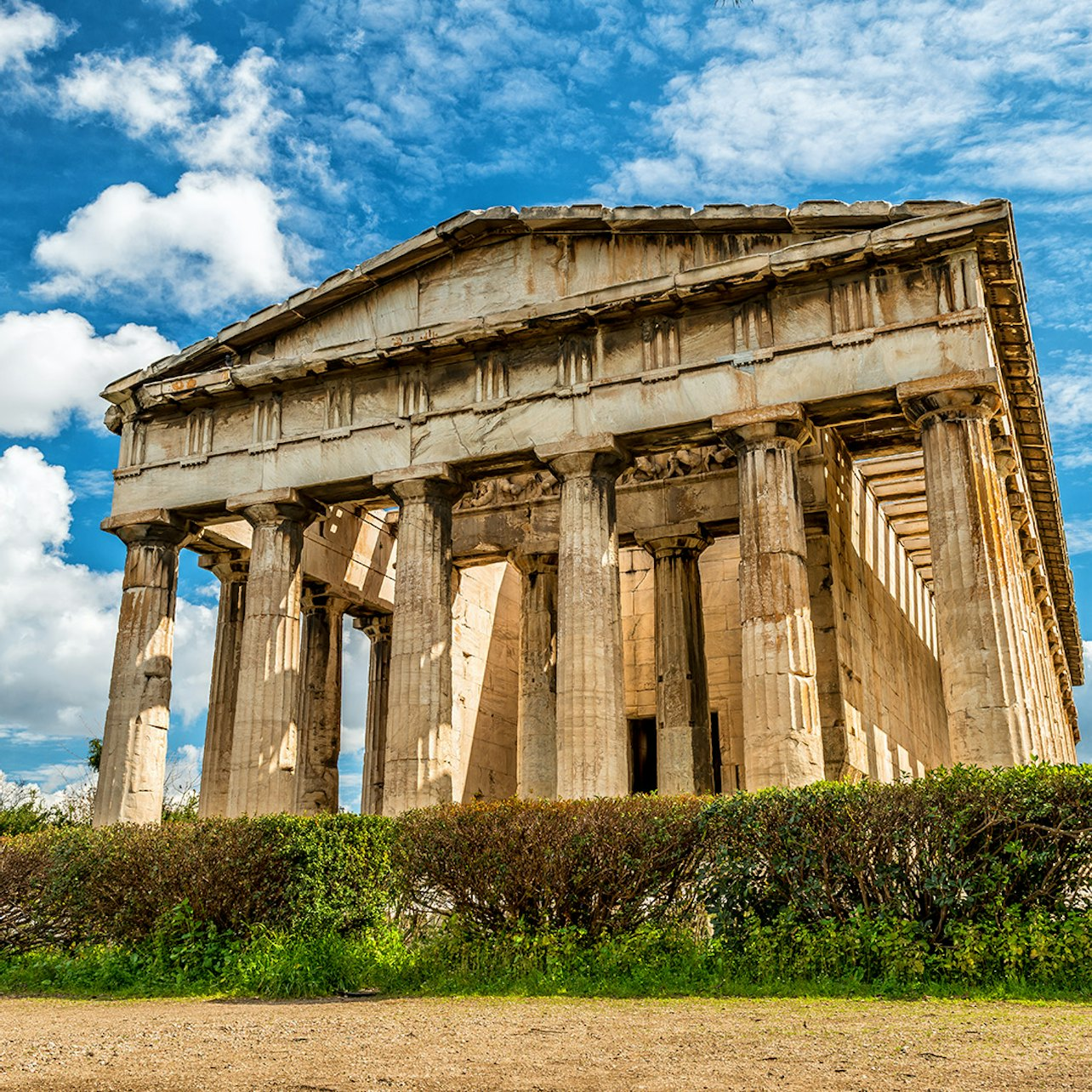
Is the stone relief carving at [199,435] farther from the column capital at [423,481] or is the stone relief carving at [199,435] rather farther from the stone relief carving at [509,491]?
the stone relief carving at [509,491]

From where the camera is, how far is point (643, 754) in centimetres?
2503

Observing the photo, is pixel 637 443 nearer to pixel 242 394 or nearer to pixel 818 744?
pixel 818 744

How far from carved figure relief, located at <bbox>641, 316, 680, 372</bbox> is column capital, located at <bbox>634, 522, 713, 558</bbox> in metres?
4.24

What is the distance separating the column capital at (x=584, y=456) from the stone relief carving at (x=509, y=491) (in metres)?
4.84

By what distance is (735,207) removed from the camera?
1856 cm

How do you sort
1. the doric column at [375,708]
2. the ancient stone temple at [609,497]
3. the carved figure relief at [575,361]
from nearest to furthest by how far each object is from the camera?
1. the ancient stone temple at [609,497]
2. the carved figure relief at [575,361]
3. the doric column at [375,708]

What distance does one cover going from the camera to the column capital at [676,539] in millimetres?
22484

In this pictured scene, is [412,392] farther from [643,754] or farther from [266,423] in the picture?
[643,754]

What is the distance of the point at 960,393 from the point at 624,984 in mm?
9988

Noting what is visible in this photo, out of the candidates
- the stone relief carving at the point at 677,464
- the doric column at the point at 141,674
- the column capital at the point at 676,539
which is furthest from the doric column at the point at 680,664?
the doric column at the point at 141,674

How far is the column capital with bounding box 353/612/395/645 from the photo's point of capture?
88.1 feet

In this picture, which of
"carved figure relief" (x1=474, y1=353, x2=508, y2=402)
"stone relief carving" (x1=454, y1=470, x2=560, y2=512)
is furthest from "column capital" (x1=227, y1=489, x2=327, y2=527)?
"stone relief carving" (x1=454, y1=470, x2=560, y2=512)

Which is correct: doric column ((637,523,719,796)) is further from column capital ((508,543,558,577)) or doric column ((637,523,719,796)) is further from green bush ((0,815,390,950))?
green bush ((0,815,390,950))

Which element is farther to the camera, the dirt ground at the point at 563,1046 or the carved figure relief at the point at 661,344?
the carved figure relief at the point at 661,344
